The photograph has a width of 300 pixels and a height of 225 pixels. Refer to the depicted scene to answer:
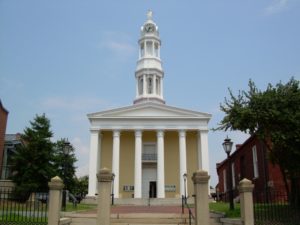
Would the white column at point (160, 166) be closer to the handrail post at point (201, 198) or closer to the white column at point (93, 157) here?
the white column at point (93, 157)

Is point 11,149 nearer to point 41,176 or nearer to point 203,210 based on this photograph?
point 41,176

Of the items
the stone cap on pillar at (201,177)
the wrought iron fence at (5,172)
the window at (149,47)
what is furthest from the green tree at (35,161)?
the window at (149,47)

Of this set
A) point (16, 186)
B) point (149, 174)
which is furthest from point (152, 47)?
point (16, 186)

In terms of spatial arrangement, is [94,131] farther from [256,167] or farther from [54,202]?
[54,202]

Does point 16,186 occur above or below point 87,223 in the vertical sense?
above

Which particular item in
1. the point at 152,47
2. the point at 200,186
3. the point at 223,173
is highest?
the point at 152,47

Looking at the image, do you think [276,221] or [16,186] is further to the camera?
[16,186]

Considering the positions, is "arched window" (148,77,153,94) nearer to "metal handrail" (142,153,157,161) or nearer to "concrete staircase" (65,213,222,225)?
"metal handrail" (142,153,157,161)

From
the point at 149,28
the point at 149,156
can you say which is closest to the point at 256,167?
the point at 149,156

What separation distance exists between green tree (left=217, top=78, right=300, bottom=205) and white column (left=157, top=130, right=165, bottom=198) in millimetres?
25773

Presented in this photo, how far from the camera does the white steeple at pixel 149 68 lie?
58.8 metres

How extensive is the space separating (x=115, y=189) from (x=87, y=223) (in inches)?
1136

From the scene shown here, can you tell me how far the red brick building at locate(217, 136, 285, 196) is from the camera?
99.6 ft

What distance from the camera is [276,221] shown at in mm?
17344
